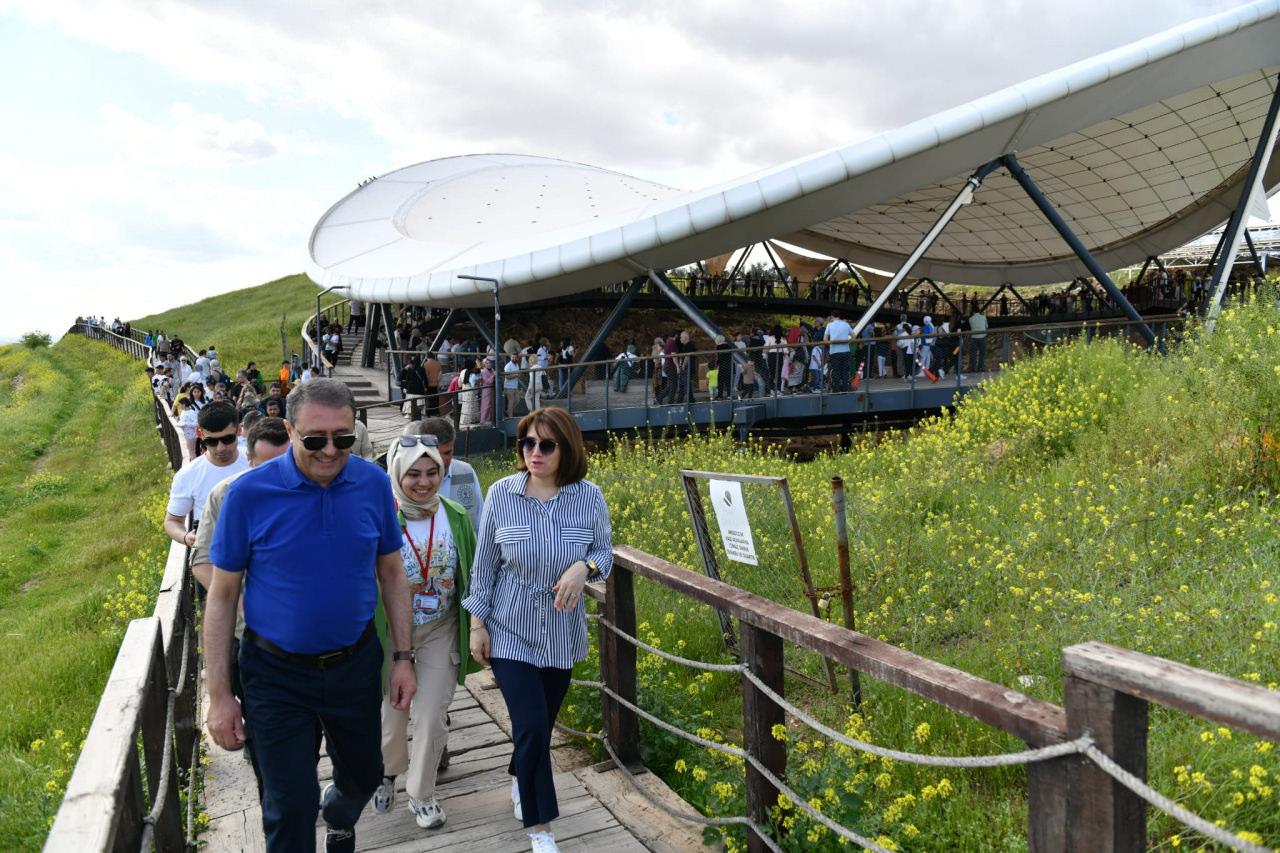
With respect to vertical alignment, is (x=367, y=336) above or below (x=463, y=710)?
above

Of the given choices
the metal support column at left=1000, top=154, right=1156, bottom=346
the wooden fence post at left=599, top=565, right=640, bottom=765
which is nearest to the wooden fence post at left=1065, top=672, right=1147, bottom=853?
the wooden fence post at left=599, top=565, right=640, bottom=765

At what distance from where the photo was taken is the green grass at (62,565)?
19.6 feet

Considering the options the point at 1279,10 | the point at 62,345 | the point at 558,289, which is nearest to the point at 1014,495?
the point at 1279,10

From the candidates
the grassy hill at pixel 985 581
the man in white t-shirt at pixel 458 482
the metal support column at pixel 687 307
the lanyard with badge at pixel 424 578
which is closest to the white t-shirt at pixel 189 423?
the grassy hill at pixel 985 581

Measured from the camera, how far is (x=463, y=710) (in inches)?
226

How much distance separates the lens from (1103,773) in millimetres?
2066

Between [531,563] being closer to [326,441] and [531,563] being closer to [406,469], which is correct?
[406,469]

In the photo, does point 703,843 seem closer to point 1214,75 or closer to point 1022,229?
point 1214,75

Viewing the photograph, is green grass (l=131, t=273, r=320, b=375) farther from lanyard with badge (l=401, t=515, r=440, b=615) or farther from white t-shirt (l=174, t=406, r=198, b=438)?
lanyard with badge (l=401, t=515, r=440, b=615)

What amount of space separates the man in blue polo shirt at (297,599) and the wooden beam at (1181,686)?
89.1 inches

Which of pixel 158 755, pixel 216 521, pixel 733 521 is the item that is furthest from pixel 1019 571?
pixel 158 755

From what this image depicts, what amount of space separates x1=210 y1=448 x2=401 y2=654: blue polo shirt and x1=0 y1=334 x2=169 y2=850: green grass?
100 inches

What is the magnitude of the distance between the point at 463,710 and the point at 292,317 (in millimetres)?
54049

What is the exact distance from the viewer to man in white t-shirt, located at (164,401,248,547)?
17.8 feet
